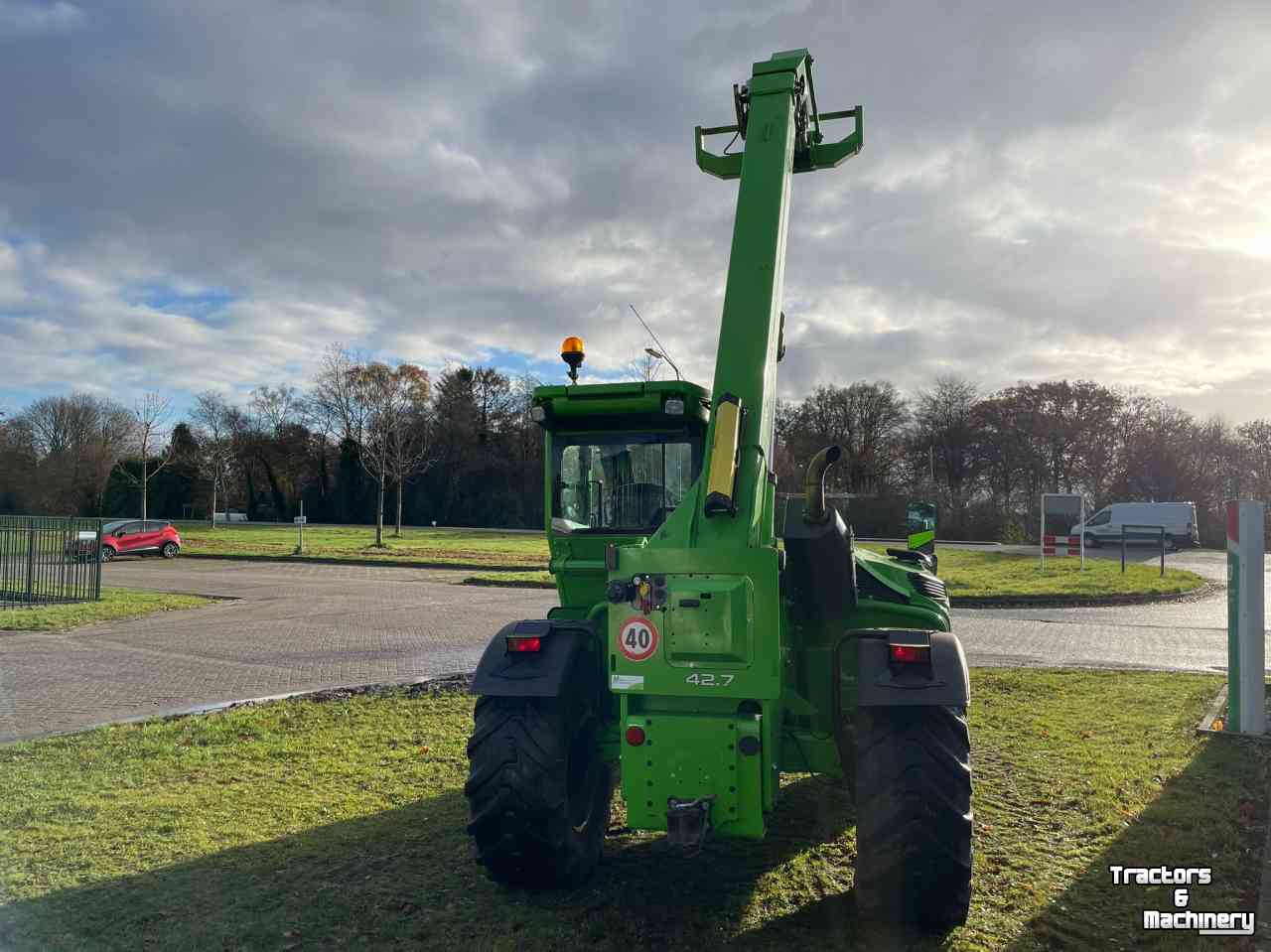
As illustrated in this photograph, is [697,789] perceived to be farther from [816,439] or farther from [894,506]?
[816,439]

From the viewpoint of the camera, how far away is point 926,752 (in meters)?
3.78

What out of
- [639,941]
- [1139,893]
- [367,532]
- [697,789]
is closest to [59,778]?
[639,941]

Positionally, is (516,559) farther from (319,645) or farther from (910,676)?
(910,676)

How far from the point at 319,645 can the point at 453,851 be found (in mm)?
8612

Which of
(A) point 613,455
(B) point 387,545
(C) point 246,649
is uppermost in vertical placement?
(A) point 613,455

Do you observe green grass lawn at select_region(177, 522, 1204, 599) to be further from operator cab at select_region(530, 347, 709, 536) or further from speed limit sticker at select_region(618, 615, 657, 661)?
speed limit sticker at select_region(618, 615, 657, 661)

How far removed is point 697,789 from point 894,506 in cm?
4458

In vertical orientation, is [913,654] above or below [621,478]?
below

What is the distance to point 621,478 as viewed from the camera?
563cm

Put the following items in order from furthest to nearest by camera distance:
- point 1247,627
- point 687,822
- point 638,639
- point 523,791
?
point 1247,627
point 523,791
point 638,639
point 687,822

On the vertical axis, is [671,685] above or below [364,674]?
above

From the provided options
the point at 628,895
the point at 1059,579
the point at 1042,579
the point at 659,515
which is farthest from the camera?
the point at 1042,579

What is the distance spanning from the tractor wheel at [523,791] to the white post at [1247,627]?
250 inches

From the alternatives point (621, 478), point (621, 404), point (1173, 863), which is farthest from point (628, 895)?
point (1173, 863)
